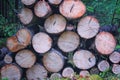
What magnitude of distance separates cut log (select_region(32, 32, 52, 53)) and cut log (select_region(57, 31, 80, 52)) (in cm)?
24

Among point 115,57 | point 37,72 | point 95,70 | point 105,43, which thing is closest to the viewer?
point 105,43

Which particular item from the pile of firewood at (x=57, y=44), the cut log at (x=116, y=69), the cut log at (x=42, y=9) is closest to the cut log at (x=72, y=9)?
the pile of firewood at (x=57, y=44)

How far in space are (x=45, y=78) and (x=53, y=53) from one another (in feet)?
1.86

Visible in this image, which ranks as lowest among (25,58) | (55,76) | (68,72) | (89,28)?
(55,76)

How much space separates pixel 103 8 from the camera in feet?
25.8

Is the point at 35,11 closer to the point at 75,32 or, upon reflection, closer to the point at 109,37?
the point at 75,32

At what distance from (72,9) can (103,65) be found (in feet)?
4.20

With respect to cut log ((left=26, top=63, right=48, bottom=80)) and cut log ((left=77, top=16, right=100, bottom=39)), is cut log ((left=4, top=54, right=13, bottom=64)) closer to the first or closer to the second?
cut log ((left=26, top=63, right=48, bottom=80))

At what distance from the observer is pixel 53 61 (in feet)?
18.1

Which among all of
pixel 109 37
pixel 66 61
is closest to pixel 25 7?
pixel 66 61

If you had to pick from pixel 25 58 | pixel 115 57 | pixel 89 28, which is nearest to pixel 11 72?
pixel 25 58

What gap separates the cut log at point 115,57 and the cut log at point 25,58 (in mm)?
1529

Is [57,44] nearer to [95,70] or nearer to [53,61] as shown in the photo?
[53,61]

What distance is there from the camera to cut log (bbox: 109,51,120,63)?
5.36 meters
